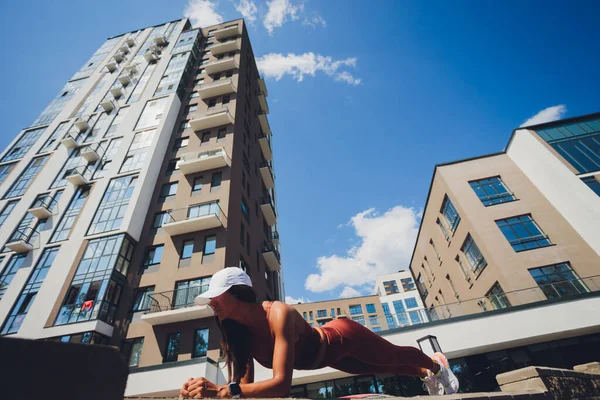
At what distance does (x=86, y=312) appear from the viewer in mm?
16031

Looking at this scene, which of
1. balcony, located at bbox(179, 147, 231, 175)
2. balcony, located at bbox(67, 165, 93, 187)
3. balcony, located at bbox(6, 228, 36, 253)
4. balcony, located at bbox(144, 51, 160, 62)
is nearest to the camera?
balcony, located at bbox(6, 228, 36, 253)

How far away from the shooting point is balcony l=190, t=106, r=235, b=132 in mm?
24406

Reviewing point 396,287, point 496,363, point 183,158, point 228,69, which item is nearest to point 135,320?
point 183,158

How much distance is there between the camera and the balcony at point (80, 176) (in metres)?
23.2

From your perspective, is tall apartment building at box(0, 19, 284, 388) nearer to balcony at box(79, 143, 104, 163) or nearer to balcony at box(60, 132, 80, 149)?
balcony at box(79, 143, 104, 163)

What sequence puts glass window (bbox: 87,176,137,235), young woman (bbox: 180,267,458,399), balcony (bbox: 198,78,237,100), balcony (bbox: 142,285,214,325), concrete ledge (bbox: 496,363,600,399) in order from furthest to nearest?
balcony (bbox: 198,78,237,100) → glass window (bbox: 87,176,137,235) → balcony (bbox: 142,285,214,325) → concrete ledge (bbox: 496,363,600,399) → young woman (bbox: 180,267,458,399)

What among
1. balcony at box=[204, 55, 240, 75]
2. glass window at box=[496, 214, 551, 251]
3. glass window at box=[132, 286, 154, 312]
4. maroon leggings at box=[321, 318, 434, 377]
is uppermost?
balcony at box=[204, 55, 240, 75]

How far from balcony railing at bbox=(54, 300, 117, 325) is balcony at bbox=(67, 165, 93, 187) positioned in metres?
11.0

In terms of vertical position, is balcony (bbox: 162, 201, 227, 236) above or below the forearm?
above

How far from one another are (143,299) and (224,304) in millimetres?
17961

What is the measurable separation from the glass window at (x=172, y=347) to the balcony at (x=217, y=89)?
2144 cm

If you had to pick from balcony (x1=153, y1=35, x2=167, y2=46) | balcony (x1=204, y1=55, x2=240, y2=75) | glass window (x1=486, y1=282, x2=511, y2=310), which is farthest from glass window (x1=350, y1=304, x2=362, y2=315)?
balcony (x1=153, y1=35, x2=167, y2=46)

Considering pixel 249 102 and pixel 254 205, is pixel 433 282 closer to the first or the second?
pixel 254 205

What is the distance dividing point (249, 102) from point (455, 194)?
2288 cm
